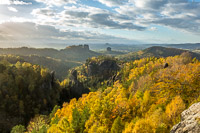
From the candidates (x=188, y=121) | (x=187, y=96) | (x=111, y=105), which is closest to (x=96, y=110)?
(x=111, y=105)

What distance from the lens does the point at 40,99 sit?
186 metres

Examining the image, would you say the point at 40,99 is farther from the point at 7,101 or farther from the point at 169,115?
the point at 169,115

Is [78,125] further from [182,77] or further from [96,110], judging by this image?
[182,77]

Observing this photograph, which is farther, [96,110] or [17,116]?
[17,116]

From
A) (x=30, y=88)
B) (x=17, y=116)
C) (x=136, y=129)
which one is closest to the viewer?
(x=136, y=129)

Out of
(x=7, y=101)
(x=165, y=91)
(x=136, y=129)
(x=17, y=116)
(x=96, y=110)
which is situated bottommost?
(x=17, y=116)

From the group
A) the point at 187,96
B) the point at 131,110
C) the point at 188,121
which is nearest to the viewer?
the point at 188,121

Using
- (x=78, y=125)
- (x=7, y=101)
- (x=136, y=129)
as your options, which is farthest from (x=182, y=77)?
(x=7, y=101)

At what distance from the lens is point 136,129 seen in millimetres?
39062

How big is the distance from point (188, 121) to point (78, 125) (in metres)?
57.1

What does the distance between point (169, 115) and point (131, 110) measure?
87.9 ft

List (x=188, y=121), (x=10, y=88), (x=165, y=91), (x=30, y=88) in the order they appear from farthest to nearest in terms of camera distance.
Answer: (x=30, y=88)
(x=10, y=88)
(x=165, y=91)
(x=188, y=121)

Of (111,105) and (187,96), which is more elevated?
(187,96)

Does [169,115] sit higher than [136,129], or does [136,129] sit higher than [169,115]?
[169,115]
